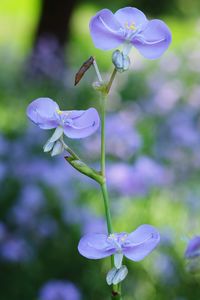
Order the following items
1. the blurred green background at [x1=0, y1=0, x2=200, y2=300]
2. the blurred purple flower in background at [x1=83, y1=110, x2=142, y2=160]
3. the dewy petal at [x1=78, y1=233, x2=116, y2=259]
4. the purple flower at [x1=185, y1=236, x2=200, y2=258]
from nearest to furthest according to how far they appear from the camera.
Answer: the dewy petal at [x1=78, y1=233, x2=116, y2=259]
the purple flower at [x1=185, y1=236, x2=200, y2=258]
the blurred green background at [x1=0, y1=0, x2=200, y2=300]
the blurred purple flower in background at [x1=83, y1=110, x2=142, y2=160]

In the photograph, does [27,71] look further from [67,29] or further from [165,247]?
[165,247]

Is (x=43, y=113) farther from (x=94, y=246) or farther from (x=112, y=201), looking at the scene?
(x=112, y=201)

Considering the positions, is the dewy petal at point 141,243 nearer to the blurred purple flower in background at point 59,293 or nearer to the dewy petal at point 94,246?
the dewy petal at point 94,246

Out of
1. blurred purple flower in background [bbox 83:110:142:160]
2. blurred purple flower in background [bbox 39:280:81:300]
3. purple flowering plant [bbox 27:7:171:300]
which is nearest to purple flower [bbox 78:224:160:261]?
purple flowering plant [bbox 27:7:171:300]

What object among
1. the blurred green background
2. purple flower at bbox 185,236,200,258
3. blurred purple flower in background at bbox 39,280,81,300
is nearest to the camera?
purple flower at bbox 185,236,200,258

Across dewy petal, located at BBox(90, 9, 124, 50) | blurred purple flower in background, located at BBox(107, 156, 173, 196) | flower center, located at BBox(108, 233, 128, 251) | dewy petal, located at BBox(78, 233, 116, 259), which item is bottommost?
blurred purple flower in background, located at BBox(107, 156, 173, 196)

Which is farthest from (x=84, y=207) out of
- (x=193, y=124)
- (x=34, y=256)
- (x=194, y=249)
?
(x=194, y=249)

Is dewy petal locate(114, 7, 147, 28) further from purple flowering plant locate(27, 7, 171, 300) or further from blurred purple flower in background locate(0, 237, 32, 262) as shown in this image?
blurred purple flower in background locate(0, 237, 32, 262)
